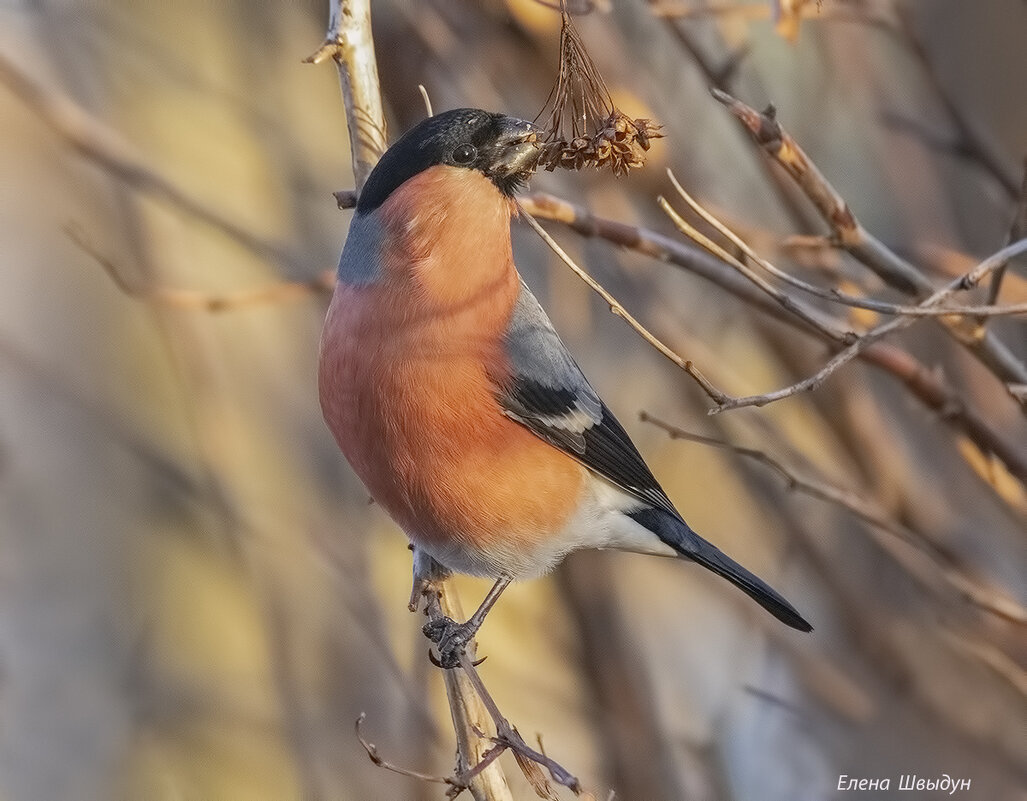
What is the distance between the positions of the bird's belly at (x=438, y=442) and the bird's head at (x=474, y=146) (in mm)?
213

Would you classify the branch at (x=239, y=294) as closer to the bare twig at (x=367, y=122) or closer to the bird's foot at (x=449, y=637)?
the bare twig at (x=367, y=122)

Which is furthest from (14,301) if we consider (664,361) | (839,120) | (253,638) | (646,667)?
(839,120)

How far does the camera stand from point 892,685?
212cm

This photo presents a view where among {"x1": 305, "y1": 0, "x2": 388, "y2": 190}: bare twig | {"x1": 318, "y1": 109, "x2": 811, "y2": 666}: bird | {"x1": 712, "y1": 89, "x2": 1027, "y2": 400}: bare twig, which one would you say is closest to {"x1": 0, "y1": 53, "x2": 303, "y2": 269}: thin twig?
{"x1": 305, "y1": 0, "x2": 388, "y2": 190}: bare twig

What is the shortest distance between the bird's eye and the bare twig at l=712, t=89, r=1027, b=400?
317 mm

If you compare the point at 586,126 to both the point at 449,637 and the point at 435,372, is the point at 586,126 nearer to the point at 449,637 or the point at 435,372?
the point at 435,372

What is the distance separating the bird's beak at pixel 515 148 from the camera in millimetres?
1286

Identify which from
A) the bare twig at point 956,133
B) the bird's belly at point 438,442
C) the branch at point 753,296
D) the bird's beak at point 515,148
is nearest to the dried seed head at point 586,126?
the bird's beak at point 515,148

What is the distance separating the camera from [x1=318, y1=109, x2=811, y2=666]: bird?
1323mm

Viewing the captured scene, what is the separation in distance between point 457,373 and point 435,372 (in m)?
0.03

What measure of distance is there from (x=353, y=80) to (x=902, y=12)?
112cm

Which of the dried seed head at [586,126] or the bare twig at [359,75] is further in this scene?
the bare twig at [359,75]

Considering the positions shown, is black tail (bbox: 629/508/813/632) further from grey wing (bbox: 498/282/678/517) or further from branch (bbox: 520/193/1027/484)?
branch (bbox: 520/193/1027/484)

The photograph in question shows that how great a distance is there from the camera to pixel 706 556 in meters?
1.58
